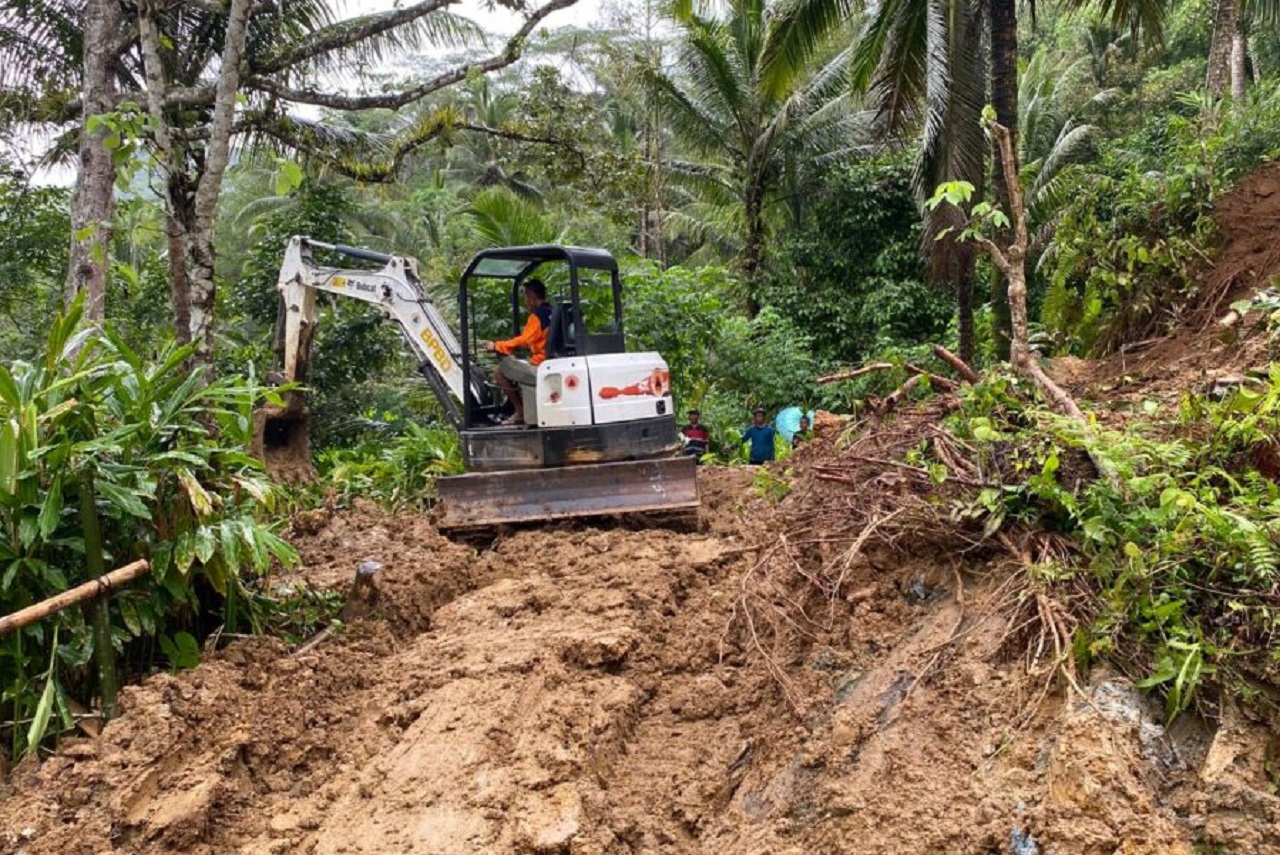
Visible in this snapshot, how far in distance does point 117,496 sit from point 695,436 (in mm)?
8778

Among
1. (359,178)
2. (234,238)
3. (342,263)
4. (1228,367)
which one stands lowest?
(1228,367)

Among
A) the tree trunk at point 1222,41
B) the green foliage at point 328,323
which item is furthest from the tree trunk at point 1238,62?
the green foliage at point 328,323

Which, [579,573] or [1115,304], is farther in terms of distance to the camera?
[1115,304]

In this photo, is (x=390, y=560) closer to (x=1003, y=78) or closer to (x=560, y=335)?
(x=560, y=335)

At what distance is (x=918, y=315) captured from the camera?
17.9m

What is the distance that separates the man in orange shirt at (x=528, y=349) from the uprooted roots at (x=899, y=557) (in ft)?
13.2

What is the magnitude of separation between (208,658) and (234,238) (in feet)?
112

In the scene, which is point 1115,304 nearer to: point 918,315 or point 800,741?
point 800,741

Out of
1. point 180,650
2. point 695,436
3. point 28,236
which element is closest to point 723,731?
point 180,650

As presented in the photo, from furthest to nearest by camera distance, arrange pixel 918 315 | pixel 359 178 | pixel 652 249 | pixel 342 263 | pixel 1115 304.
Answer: pixel 652 249, pixel 918 315, pixel 342 263, pixel 359 178, pixel 1115 304

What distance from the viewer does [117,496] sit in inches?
171

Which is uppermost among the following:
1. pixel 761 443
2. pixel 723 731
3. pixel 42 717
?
pixel 761 443

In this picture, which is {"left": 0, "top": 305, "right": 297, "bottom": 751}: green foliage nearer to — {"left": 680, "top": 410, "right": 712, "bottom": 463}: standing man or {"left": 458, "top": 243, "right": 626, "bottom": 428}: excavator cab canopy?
{"left": 458, "top": 243, "right": 626, "bottom": 428}: excavator cab canopy

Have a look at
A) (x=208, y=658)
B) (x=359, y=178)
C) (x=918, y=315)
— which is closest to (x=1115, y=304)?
(x=208, y=658)
